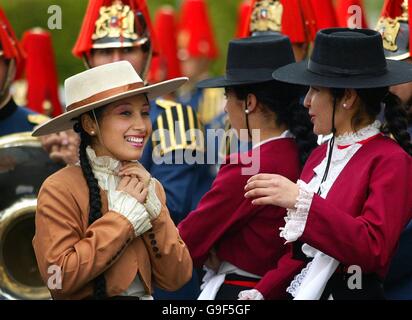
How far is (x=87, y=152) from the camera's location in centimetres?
501

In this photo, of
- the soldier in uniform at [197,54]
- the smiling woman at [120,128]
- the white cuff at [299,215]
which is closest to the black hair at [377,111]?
the white cuff at [299,215]

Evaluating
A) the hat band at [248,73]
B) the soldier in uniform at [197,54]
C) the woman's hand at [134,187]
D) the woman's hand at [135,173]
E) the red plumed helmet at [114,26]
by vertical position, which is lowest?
the soldier in uniform at [197,54]

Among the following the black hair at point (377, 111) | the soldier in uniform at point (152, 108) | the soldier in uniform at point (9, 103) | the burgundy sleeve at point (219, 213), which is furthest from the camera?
the soldier in uniform at point (9, 103)

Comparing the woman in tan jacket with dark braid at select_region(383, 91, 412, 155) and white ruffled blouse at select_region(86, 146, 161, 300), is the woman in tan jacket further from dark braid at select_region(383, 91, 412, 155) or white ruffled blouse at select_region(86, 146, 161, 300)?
dark braid at select_region(383, 91, 412, 155)

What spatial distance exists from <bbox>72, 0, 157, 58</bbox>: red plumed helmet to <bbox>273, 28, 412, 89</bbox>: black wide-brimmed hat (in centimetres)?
221

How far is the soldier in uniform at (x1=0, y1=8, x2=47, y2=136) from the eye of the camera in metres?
7.31

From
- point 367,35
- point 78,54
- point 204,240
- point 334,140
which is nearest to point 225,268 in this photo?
point 204,240

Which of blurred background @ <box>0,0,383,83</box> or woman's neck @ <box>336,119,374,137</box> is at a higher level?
woman's neck @ <box>336,119,374,137</box>

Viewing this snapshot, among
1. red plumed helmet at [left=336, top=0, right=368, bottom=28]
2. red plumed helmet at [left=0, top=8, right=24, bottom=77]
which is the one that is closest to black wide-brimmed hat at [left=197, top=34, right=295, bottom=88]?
red plumed helmet at [left=336, top=0, right=368, bottom=28]

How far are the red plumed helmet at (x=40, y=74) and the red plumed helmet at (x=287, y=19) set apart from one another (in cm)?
226

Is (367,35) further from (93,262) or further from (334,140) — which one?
(93,262)

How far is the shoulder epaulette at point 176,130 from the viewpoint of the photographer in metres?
6.76

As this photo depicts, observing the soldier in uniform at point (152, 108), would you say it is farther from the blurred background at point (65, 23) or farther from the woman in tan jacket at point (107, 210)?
the blurred background at point (65, 23)
